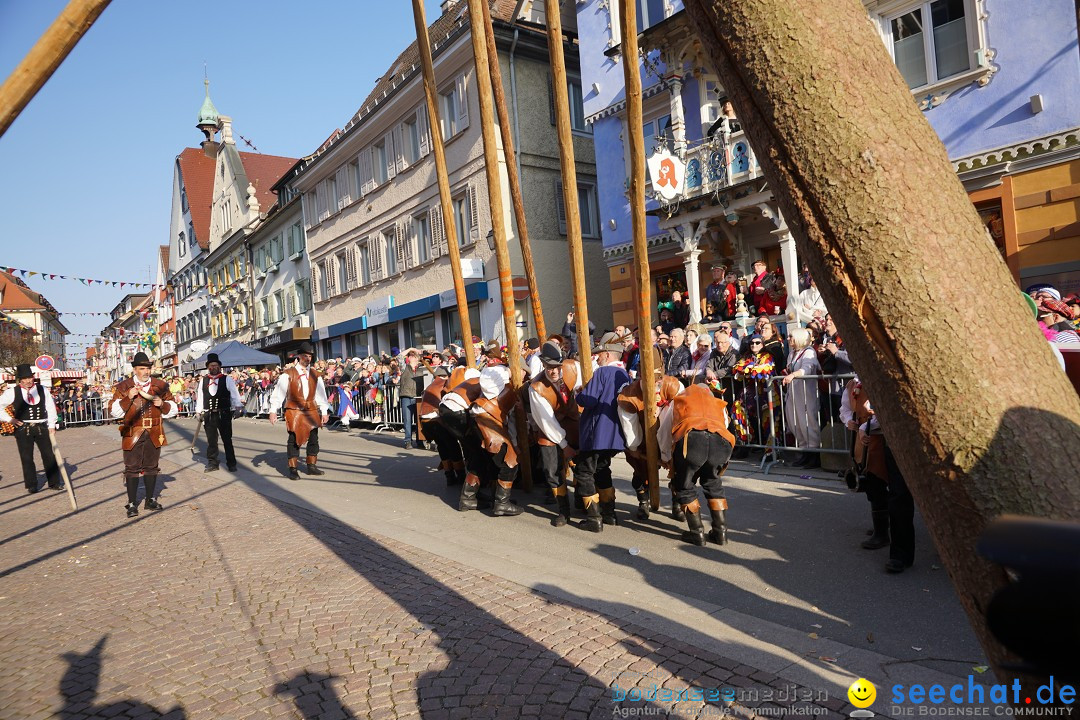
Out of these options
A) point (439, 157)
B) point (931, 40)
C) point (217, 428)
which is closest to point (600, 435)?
point (439, 157)

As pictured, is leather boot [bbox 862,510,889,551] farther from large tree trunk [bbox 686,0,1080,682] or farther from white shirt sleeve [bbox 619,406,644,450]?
large tree trunk [bbox 686,0,1080,682]

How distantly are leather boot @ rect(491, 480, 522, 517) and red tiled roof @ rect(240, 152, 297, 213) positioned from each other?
4177 cm

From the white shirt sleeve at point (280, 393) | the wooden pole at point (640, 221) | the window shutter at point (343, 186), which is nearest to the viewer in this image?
the wooden pole at point (640, 221)

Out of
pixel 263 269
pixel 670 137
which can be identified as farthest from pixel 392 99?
pixel 263 269

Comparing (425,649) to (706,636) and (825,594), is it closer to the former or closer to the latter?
(706,636)

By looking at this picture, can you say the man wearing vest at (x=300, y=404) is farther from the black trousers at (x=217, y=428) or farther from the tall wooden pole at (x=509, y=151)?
the tall wooden pole at (x=509, y=151)

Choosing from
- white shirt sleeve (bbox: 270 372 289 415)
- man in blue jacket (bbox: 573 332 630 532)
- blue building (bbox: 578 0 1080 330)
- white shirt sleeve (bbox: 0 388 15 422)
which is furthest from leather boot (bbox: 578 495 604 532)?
white shirt sleeve (bbox: 0 388 15 422)

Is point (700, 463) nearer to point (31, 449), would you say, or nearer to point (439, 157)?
point (439, 157)

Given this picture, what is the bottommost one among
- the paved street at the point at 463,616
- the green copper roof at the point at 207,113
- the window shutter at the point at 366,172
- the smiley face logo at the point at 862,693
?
the smiley face logo at the point at 862,693

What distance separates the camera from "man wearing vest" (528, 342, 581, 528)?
23.5 ft

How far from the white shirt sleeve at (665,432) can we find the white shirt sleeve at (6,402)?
11.6m

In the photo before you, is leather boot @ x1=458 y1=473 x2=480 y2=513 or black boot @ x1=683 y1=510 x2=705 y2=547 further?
leather boot @ x1=458 y1=473 x2=480 y2=513

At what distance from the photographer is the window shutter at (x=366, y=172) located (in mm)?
27609

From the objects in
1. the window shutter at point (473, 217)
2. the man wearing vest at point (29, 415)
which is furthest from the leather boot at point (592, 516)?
the window shutter at point (473, 217)
